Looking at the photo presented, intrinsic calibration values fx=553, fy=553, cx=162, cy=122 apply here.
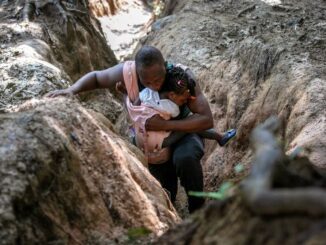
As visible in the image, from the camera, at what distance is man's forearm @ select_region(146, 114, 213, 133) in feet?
16.7

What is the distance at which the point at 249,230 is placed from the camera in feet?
7.53

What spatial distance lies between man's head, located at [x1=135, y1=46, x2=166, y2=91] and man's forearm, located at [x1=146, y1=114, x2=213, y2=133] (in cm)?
35

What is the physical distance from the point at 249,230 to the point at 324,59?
5.15 meters

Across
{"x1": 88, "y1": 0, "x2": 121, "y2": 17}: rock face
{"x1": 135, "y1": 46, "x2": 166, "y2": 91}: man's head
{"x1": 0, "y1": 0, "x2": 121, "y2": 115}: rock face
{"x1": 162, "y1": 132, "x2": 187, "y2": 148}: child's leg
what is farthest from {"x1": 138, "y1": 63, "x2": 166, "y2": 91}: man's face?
{"x1": 88, "y1": 0, "x2": 121, "y2": 17}: rock face

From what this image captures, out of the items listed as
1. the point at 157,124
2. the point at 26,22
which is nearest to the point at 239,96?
the point at 157,124

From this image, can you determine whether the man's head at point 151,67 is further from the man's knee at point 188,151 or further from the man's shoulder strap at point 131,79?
the man's knee at point 188,151

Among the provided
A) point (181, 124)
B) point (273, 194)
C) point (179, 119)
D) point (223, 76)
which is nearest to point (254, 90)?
point (223, 76)

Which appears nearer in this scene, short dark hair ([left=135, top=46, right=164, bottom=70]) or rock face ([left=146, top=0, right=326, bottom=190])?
short dark hair ([left=135, top=46, right=164, bottom=70])

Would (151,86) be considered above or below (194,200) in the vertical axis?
above

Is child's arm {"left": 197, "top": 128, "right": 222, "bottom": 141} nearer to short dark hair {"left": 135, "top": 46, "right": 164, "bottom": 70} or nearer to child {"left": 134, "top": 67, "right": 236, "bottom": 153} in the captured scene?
child {"left": 134, "top": 67, "right": 236, "bottom": 153}

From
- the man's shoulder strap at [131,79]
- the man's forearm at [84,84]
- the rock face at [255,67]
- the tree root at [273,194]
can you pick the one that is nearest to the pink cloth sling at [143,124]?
the man's shoulder strap at [131,79]

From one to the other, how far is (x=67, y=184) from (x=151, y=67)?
172cm

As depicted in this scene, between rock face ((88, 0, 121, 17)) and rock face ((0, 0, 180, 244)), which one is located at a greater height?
rock face ((0, 0, 180, 244))

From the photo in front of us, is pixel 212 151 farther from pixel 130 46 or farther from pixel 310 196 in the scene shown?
pixel 130 46
